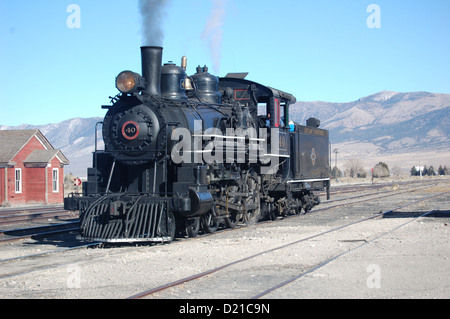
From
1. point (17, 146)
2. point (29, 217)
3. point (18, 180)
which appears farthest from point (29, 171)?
point (29, 217)

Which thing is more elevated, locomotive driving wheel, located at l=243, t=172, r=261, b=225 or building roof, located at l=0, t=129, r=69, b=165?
building roof, located at l=0, t=129, r=69, b=165

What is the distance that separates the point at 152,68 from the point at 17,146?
22669 millimetres

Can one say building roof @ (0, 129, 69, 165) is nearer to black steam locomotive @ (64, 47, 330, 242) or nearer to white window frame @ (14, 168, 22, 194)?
white window frame @ (14, 168, 22, 194)

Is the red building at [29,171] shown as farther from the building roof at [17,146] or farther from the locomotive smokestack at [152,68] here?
the locomotive smokestack at [152,68]

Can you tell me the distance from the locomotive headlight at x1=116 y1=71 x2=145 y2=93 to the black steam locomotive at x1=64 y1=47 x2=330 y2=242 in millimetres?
22

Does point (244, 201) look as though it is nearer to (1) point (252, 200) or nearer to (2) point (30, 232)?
(1) point (252, 200)

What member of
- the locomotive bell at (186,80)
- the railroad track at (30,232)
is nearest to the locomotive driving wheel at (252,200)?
the locomotive bell at (186,80)

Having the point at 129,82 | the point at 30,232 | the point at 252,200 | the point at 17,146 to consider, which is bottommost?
the point at 30,232

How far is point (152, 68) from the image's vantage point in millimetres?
13141

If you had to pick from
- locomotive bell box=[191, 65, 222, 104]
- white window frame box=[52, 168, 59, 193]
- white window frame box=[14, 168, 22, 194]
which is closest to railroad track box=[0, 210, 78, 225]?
locomotive bell box=[191, 65, 222, 104]

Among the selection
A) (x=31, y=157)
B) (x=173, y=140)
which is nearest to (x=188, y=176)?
(x=173, y=140)

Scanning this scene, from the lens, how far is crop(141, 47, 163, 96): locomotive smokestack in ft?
42.7

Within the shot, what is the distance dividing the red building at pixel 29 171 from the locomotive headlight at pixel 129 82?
2101 centimetres
